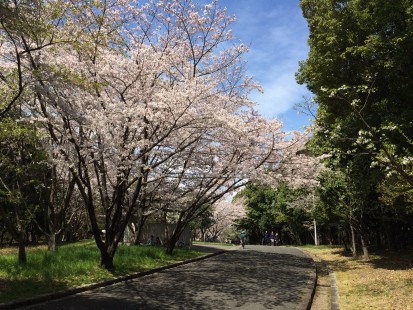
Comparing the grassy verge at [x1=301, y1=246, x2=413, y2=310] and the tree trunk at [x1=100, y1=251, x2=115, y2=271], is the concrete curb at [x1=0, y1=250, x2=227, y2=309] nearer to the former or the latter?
the tree trunk at [x1=100, y1=251, x2=115, y2=271]

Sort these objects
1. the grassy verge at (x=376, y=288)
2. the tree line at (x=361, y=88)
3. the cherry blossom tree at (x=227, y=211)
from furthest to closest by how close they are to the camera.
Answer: the cherry blossom tree at (x=227, y=211), the tree line at (x=361, y=88), the grassy verge at (x=376, y=288)

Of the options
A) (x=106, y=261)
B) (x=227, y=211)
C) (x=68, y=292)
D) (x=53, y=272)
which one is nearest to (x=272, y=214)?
(x=227, y=211)

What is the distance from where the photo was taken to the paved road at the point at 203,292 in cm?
835

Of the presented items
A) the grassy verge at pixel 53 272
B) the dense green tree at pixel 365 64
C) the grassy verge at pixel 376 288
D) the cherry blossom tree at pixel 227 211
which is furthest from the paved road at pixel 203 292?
the cherry blossom tree at pixel 227 211

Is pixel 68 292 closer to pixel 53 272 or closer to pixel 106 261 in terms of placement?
pixel 53 272

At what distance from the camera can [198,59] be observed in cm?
1731

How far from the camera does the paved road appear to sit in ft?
27.4

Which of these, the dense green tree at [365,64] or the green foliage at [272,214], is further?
the green foliage at [272,214]

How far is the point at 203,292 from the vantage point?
10016 mm

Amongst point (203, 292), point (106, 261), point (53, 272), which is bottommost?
point (203, 292)

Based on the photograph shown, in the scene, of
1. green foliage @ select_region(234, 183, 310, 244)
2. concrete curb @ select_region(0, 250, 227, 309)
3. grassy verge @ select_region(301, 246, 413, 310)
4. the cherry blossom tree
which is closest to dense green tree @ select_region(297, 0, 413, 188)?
grassy verge @ select_region(301, 246, 413, 310)

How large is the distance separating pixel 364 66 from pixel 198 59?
7.23m

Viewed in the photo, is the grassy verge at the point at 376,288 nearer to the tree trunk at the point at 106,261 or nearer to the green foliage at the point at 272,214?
the tree trunk at the point at 106,261

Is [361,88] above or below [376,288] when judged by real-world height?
above
